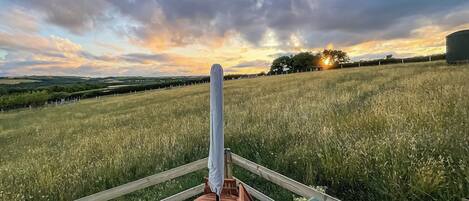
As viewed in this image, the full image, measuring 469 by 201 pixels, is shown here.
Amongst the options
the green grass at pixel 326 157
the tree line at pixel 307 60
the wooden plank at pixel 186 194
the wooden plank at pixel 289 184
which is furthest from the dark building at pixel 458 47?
the tree line at pixel 307 60

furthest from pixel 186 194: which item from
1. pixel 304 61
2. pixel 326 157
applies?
pixel 304 61

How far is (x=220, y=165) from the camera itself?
8.66 ft

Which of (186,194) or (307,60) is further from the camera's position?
(307,60)

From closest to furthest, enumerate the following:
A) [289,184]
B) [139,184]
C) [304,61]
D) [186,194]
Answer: [289,184] → [139,184] → [186,194] → [304,61]

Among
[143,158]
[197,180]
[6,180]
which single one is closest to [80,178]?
[143,158]

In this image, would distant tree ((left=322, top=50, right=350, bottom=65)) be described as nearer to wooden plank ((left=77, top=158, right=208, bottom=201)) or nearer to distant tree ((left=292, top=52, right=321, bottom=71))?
distant tree ((left=292, top=52, right=321, bottom=71))

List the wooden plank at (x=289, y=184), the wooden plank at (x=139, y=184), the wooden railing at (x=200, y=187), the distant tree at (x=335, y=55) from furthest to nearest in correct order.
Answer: the distant tree at (x=335, y=55) → the wooden plank at (x=139, y=184) → the wooden railing at (x=200, y=187) → the wooden plank at (x=289, y=184)

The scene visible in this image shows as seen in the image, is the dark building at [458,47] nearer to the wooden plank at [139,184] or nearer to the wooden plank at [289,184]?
the wooden plank at [289,184]

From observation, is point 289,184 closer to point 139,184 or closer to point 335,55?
point 139,184

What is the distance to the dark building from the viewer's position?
1033 inches

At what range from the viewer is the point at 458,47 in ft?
88.2

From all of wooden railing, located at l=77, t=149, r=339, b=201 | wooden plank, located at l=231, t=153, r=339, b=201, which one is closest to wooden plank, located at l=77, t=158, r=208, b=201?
wooden railing, located at l=77, t=149, r=339, b=201

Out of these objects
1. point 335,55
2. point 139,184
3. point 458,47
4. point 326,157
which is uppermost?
point 335,55

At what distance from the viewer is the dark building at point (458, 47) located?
26.2m
